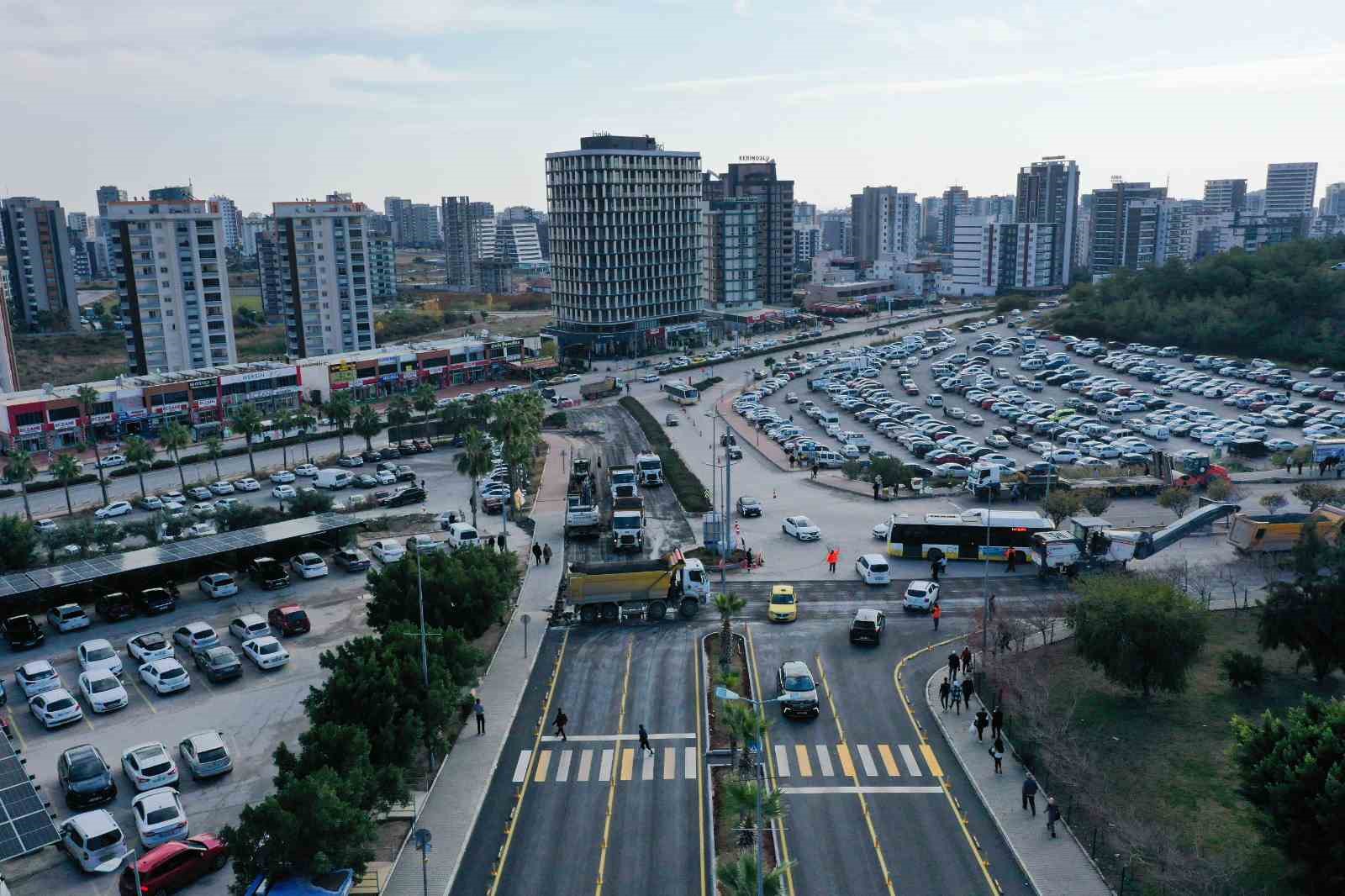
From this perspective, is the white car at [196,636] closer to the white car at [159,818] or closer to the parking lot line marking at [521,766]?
the white car at [159,818]

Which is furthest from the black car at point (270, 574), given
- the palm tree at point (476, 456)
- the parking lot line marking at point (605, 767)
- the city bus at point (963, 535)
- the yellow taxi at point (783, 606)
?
the city bus at point (963, 535)

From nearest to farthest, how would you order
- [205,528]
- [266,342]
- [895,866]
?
1. [895,866]
2. [205,528]
3. [266,342]

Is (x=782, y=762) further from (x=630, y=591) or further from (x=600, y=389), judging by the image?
(x=600, y=389)

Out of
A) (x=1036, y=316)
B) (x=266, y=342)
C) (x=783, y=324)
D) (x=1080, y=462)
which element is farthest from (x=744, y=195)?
(x=1080, y=462)

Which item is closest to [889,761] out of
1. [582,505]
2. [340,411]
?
[582,505]

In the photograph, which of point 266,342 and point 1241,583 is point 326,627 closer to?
point 1241,583
